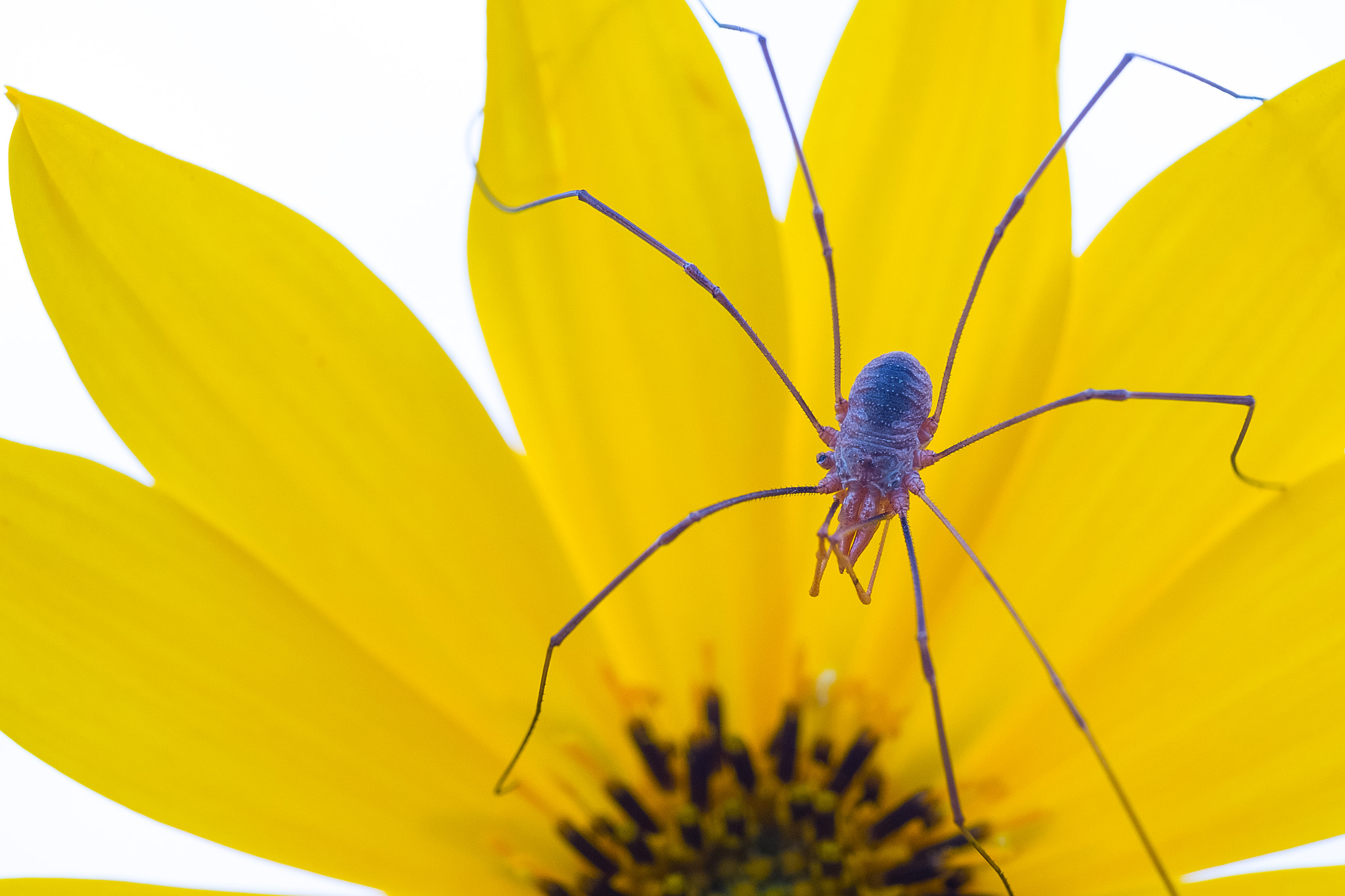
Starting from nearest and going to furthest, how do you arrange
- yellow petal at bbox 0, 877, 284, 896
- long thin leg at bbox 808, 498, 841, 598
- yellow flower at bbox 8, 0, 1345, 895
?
yellow petal at bbox 0, 877, 284, 896 → yellow flower at bbox 8, 0, 1345, 895 → long thin leg at bbox 808, 498, 841, 598

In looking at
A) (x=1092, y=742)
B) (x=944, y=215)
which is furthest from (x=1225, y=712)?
(x=944, y=215)

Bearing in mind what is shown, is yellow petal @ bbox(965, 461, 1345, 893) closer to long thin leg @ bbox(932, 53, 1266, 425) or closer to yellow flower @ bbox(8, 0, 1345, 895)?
yellow flower @ bbox(8, 0, 1345, 895)

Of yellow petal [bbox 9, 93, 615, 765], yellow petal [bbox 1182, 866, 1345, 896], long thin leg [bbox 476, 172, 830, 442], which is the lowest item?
yellow petal [bbox 1182, 866, 1345, 896]

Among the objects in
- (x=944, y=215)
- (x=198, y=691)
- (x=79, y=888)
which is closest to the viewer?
(x=79, y=888)

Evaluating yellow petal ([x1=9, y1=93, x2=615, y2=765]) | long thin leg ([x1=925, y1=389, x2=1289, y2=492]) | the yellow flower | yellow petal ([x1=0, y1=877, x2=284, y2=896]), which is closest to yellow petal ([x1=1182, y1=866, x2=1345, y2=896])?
the yellow flower

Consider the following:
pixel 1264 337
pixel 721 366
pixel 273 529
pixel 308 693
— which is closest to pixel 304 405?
pixel 273 529

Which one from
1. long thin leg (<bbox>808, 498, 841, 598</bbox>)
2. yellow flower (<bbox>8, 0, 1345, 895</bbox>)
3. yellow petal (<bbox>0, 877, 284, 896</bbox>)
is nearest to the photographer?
yellow petal (<bbox>0, 877, 284, 896</bbox>)

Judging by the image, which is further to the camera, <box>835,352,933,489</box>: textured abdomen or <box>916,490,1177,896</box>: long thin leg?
<box>835,352,933,489</box>: textured abdomen

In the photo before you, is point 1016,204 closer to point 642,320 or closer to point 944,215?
point 944,215
